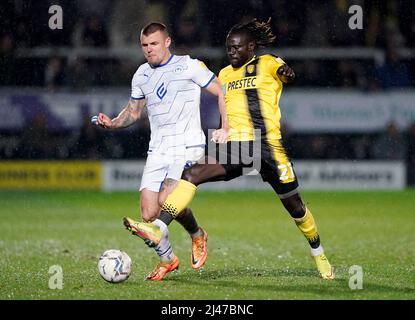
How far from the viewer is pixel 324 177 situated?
21.6 m

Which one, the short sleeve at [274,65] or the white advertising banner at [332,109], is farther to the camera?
the white advertising banner at [332,109]

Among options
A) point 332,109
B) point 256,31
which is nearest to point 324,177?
point 332,109

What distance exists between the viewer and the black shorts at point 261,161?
8172mm

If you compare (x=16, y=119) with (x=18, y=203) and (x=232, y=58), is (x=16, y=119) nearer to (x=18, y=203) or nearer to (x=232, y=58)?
(x=18, y=203)

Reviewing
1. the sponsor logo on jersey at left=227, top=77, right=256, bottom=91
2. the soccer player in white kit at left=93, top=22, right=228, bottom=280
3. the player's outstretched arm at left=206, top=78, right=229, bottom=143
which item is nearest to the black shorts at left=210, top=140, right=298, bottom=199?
the player's outstretched arm at left=206, top=78, right=229, bottom=143

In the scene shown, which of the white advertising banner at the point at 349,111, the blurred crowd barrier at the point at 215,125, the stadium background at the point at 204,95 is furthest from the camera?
the white advertising banner at the point at 349,111

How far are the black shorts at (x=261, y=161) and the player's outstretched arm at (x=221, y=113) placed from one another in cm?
22

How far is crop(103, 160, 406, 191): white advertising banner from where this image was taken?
70.1 feet

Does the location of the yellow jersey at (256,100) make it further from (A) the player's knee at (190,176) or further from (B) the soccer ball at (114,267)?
(B) the soccer ball at (114,267)

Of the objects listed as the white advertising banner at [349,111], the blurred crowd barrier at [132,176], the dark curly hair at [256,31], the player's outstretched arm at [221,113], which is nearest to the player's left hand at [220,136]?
the player's outstretched arm at [221,113]

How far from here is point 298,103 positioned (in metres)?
22.0

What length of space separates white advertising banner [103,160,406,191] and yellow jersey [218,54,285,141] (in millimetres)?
12923
